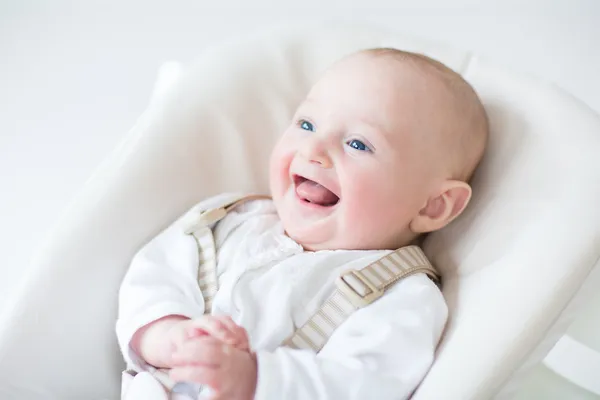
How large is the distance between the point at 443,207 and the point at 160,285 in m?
0.37

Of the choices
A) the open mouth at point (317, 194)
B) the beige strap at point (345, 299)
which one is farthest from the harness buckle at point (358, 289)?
the open mouth at point (317, 194)

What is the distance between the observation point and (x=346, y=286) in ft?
2.73

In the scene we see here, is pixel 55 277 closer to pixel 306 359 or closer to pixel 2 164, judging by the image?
pixel 306 359

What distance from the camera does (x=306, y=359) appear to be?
77 centimetres

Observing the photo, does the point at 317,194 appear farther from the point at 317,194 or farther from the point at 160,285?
the point at 160,285

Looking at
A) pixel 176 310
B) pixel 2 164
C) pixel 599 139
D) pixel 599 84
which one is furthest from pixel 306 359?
pixel 599 84

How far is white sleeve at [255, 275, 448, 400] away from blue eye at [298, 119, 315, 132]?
0.25 meters

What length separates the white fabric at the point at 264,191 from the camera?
2.52ft

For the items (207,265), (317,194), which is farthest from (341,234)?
(207,265)

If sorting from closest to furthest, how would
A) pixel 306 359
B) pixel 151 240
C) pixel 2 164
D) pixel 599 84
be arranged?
1. pixel 306 359
2. pixel 151 240
3. pixel 2 164
4. pixel 599 84

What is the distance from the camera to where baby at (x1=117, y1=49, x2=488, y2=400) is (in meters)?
0.79

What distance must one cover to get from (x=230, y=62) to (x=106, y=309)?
423 mm

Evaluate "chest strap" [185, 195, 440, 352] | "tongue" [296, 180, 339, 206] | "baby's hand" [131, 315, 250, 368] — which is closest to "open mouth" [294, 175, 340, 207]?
"tongue" [296, 180, 339, 206]

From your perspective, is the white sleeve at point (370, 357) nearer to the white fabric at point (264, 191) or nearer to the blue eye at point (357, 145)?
the white fabric at point (264, 191)
